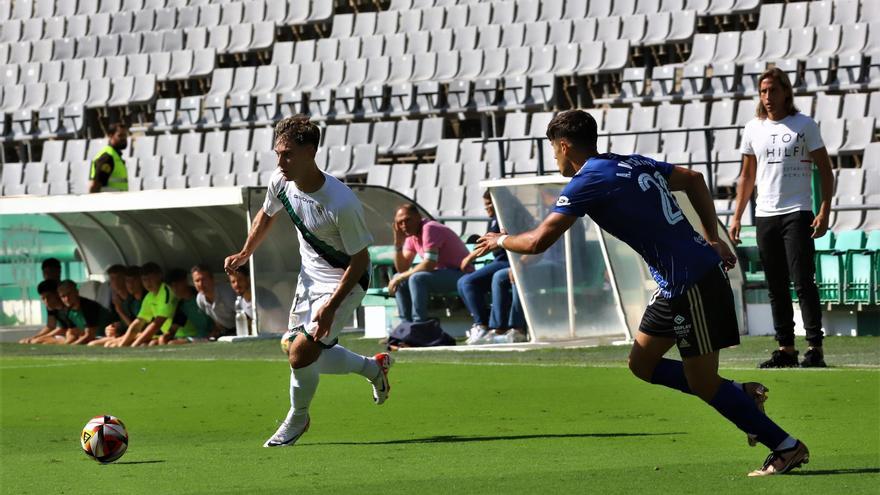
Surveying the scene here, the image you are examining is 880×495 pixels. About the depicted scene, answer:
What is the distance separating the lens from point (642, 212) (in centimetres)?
615

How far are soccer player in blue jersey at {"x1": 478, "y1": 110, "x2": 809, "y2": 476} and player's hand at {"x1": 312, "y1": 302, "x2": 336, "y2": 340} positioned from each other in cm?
159

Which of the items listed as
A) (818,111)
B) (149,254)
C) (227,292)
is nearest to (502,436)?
(227,292)

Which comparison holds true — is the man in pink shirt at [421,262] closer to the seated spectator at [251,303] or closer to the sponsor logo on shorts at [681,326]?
the seated spectator at [251,303]

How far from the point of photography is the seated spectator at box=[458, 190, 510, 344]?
1498 cm

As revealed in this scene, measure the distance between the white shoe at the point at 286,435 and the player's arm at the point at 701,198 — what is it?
8.20ft

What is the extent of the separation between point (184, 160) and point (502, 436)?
2025 centimetres

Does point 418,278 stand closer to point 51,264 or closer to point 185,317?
point 185,317

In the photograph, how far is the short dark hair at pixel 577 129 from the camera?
6.33 metres

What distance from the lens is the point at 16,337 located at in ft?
63.8

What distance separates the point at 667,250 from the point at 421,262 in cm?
928

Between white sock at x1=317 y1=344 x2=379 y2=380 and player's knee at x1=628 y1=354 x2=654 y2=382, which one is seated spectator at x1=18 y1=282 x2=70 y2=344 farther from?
player's knee at x1=628 y1=354 x2=654 y2=382

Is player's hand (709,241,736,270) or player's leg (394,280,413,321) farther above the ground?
player's hand (709,241,736,270)

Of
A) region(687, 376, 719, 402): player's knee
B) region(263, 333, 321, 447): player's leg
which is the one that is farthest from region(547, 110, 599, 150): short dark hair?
region(263, 333, 321, 447): player's leg

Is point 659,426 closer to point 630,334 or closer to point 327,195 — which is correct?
point 327,195
